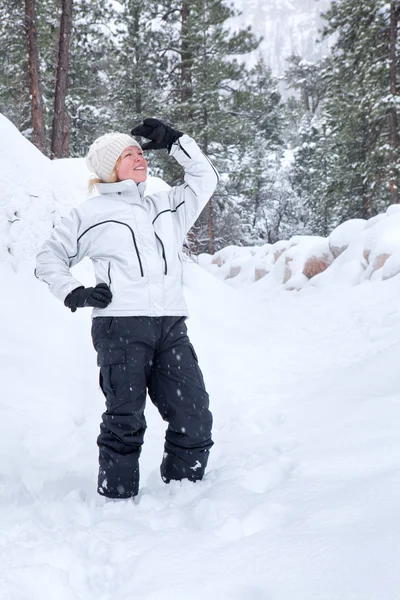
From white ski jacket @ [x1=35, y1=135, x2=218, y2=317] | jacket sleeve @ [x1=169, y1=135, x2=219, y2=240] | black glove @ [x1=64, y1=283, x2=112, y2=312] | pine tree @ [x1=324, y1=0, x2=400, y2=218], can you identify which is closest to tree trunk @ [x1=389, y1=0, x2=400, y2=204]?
pine tree @ [x1=324, y1=0, x2=400, y2=218]

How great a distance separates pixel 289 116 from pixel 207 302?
31912 mm

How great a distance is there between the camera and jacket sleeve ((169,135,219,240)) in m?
2.46

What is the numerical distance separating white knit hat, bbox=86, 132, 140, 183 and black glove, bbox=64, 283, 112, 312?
643 mm

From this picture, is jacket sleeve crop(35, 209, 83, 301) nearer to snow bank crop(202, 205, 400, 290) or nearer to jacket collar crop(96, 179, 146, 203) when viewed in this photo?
jacket collar crop(96, 179, 146, 203)

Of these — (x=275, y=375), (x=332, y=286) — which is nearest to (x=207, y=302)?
(x=275, y=375)

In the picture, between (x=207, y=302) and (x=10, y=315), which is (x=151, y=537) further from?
(x=207, y=302)

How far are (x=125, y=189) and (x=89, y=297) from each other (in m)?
0.61

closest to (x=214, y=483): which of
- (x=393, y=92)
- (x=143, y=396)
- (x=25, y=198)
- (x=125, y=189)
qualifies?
(x=143, y=396)

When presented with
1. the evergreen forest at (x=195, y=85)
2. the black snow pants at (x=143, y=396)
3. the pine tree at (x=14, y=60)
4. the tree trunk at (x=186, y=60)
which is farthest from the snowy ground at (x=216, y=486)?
the tree trunk at (x=186, y=60)

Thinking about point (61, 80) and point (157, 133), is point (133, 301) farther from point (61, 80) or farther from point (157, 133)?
point (61, 80)

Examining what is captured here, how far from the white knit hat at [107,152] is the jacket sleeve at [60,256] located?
0.25 metres

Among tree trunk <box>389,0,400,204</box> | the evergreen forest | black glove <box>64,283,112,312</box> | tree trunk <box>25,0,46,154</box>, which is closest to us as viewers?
black glove <box>64,283,112,312</box>

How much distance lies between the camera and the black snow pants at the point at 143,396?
7.12 ft

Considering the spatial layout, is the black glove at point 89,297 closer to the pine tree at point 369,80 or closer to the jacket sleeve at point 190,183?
the jacket sleeve at point 190,183
